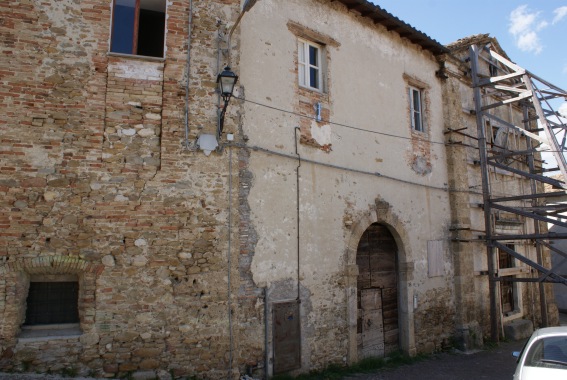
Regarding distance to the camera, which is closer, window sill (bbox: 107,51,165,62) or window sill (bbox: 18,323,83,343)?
window sill (bbox: 18,323,83,343)

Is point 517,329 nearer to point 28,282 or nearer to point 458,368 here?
point 458,368

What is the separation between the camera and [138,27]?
7.12m

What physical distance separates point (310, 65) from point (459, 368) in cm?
705

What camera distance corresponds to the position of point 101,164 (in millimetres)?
6438

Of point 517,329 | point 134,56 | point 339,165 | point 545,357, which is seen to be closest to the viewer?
point 545,357

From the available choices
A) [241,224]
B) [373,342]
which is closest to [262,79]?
[241,224]

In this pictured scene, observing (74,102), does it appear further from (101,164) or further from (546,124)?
(546,124)

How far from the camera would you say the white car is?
485 centimetres

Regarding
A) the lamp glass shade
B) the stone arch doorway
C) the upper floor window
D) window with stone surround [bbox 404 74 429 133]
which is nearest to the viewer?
the lamp glass shade

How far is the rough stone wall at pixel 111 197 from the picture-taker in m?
6.06

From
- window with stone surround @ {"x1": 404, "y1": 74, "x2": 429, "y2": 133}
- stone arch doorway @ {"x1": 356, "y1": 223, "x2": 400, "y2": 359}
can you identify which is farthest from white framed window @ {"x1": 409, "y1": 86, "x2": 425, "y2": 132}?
stone arch doorway @ {"x1": 356, "y1": 223, "x2": 400, "y2": 359}

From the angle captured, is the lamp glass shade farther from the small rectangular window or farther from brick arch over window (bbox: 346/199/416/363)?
brick arch over window (bbox: 346/199/416/363)

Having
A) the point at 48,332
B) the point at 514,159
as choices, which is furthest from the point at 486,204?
the point at 48,332

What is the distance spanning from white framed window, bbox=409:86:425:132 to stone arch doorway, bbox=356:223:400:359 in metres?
3.07
